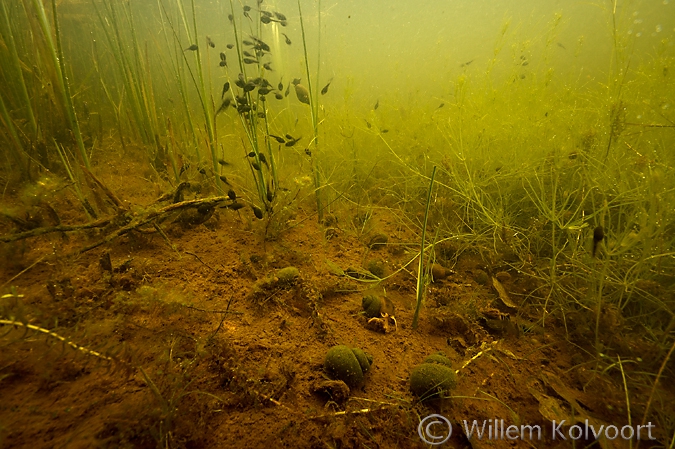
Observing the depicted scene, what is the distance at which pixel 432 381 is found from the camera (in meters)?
1.10

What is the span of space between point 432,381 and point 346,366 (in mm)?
335

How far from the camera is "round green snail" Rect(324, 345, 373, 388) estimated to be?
1109 mm

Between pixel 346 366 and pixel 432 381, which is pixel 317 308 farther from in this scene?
pixel 432 381

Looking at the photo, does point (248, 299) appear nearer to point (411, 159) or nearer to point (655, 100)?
point (411, 159)

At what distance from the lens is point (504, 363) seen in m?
1.33

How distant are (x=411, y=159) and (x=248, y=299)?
7.90ft

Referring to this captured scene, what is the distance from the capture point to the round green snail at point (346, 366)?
1.11 metres

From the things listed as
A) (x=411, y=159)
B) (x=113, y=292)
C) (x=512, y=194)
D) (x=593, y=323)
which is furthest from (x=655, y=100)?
(x=113, y=292)

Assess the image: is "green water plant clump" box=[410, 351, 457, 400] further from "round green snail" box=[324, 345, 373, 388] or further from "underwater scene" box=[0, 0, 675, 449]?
"round green snail" box=[324, 345, 373, 388]

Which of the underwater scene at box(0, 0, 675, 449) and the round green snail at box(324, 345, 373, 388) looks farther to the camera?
the round green snail at box(324, 345, 373, 388)

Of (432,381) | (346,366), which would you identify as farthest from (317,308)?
(432,381)

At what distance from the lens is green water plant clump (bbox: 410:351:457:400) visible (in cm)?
109

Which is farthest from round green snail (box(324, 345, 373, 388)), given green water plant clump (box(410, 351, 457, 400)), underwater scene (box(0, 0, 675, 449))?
green water plant clump (box(410, 351, 457, 400))

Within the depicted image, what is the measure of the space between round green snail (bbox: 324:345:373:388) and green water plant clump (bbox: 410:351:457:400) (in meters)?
0.20
